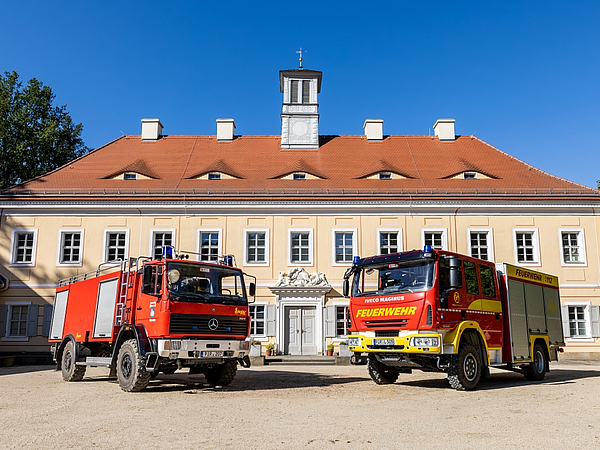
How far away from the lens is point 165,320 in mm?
11195

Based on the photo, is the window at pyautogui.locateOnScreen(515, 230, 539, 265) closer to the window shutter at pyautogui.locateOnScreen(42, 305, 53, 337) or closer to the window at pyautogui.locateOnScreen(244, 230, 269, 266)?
the window at pyautogui.locateOnScreen(244, 230, 269, 266)

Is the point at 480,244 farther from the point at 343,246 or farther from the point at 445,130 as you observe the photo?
the point at 445,130

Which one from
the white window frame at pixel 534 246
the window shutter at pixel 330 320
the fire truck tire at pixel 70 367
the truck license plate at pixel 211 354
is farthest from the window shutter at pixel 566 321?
the fire truck tire at pixel 70 367

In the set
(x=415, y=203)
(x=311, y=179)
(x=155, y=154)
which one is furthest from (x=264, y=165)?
(x=415, y=203)

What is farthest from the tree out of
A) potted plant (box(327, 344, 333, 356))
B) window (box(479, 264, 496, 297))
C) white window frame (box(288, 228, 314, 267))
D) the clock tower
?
window (box(479, 264, 496, 297))

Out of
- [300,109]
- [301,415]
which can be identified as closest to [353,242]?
[300,109]

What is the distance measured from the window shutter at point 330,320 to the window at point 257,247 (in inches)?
133

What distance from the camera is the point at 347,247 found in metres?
25.1

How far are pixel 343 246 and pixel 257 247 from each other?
383cm

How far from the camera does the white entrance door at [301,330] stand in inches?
952

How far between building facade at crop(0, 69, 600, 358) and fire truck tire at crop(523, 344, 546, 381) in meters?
10.2

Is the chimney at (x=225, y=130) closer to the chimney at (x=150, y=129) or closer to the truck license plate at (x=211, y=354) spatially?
the chimney at (x=150, y=129)

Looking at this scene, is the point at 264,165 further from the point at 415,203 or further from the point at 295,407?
the point at 295,407

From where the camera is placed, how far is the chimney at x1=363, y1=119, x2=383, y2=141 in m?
31.1
